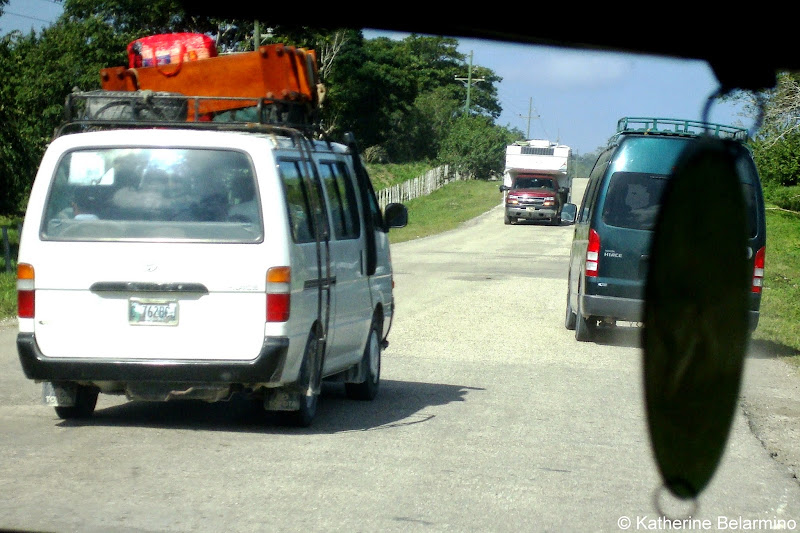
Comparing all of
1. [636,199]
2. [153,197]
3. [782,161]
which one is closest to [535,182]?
[153,197]

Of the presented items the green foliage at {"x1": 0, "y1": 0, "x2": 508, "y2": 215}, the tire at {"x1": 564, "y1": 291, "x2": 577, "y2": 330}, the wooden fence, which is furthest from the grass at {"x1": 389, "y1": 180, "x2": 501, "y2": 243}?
the green foliage at {"x1": 0, "y1": 0, "x2": 508, "y2": 215}

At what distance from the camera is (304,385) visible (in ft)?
23.6

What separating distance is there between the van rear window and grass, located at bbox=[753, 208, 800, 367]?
18.9 ft

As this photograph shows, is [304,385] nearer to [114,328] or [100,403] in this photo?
[114,328]

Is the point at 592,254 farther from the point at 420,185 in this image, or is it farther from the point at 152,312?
the point at 420,185

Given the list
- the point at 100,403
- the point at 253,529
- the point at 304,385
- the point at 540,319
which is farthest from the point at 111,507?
the point at 540,319

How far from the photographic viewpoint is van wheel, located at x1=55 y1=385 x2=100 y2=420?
24.4 feet

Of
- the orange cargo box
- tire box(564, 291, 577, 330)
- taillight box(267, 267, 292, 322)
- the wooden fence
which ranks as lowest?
the wooden fence

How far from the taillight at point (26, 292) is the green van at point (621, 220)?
3495 millimetres

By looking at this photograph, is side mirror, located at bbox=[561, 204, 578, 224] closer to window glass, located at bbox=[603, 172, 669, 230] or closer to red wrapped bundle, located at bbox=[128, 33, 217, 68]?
window glass, located at bbox=[603, 172, 669, 230]

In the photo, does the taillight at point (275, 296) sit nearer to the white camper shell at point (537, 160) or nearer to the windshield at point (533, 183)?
the windshield at point (533, 183)

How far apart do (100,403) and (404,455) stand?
284 centimetres

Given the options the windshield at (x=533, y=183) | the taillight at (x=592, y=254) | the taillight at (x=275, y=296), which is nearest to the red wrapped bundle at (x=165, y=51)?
the taillight at (x=275, y=296)

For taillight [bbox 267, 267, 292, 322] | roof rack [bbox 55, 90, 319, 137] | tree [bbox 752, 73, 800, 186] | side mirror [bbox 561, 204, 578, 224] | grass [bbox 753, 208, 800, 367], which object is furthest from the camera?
grass [bbox 753, 208, 800, 367]
